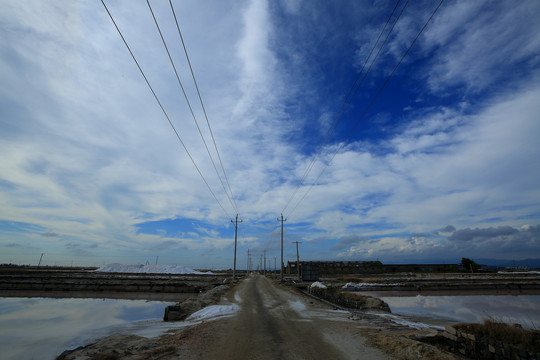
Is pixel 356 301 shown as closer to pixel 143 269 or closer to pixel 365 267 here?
pixel 365 267

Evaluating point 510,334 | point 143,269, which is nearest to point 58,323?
point 510,334

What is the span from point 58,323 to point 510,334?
19.9m

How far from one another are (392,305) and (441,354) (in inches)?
647

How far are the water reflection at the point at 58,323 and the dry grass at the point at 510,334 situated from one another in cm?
1310

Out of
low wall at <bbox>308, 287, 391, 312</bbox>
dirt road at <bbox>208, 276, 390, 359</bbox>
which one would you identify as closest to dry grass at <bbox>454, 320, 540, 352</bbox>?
dirt road at <bbox>208, 276, 390, 359</bbox>

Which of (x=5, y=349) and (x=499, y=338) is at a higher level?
(x=499, y=338)

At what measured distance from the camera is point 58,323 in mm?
13867

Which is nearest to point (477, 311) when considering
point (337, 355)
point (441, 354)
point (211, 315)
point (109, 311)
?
point (441, 354)

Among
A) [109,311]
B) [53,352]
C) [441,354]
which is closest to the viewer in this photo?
[441,354]

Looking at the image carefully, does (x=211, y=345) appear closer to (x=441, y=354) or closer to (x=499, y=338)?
(x=441, y=354)

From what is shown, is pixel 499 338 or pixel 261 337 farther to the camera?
pixel 261 337

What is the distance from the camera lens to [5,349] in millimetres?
9430

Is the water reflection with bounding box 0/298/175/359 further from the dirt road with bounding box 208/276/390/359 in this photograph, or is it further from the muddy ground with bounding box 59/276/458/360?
the dirt road with bounding box 208/276/390/359

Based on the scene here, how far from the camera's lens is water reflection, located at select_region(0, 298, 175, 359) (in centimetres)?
950
